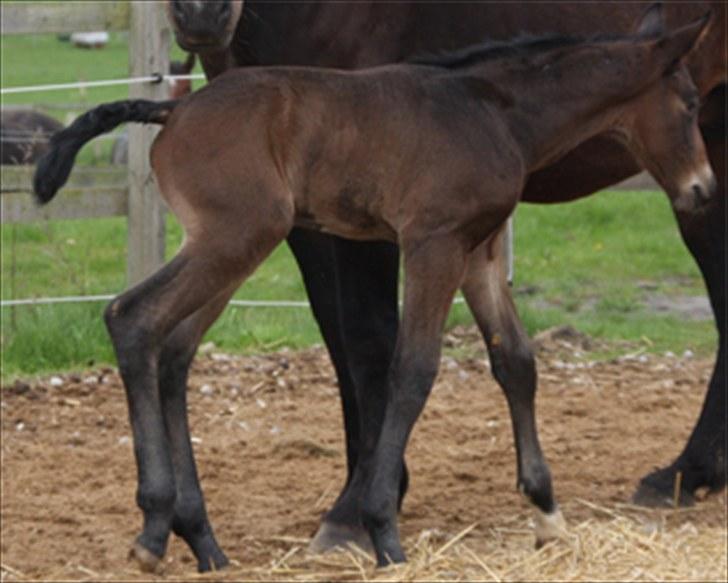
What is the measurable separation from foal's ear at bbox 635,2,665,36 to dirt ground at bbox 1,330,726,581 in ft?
4.96

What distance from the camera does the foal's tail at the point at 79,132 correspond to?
4688 millimetres

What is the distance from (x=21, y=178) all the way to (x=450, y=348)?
7.13 ft

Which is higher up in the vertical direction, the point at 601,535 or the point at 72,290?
the point at 601,535

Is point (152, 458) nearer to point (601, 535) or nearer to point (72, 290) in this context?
point (601, 535)

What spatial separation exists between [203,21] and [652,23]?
1.33 m

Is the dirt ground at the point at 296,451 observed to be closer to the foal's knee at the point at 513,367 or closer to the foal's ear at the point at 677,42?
the foal's knee at the point at 513,367

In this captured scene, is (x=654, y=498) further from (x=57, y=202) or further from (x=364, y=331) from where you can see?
(x=57, y=202)

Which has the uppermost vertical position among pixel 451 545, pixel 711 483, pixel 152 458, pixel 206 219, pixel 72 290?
pixel 206 219

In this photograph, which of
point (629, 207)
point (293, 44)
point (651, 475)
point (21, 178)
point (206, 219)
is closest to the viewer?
point (206, 219)

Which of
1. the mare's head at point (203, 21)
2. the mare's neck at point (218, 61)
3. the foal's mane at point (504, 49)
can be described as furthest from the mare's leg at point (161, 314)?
the mare's neck at point (218, 61)

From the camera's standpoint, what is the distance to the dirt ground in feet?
18.2

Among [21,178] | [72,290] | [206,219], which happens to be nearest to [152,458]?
[206,219]

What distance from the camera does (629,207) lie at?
536 inches

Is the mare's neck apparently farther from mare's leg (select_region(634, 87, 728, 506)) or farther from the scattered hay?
mare's leg (select_region(634, 87, 728, 506))
